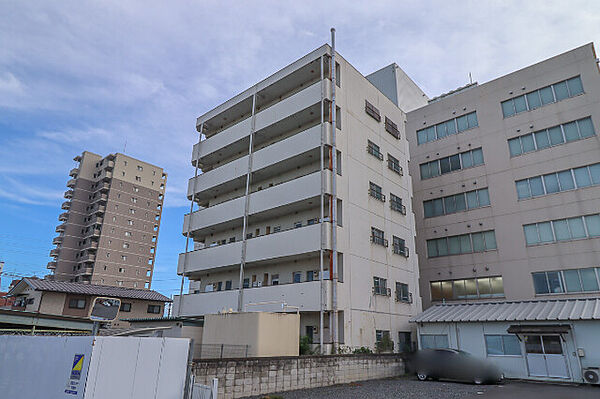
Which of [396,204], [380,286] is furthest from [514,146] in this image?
[380,286]

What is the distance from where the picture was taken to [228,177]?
31.8 meters

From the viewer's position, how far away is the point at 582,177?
26.7m

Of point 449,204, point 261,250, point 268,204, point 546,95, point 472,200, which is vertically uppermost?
point 546,95

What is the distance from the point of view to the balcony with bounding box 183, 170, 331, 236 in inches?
986

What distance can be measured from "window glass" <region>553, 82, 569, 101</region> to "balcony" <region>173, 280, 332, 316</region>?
22.6 metres

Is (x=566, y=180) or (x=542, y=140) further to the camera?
(x=542, y=140)

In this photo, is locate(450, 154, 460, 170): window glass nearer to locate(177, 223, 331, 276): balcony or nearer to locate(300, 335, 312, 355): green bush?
locate(177, 223, 331, 276): balcony

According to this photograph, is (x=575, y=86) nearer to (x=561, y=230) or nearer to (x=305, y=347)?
(x=561, y=230)

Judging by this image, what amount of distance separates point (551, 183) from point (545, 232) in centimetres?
363

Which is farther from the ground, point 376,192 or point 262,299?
point 376,192

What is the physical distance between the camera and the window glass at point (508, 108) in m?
31.1

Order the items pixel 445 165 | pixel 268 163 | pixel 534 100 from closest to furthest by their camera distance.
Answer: pixel 268 163
pixel 534 100
pixel 445 165

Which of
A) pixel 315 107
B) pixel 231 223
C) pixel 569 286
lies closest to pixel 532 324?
pixel 569 286

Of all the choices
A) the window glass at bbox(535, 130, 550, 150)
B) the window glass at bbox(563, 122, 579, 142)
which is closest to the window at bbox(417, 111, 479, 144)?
the window glass at bbox(535, 130, 550, 150)
